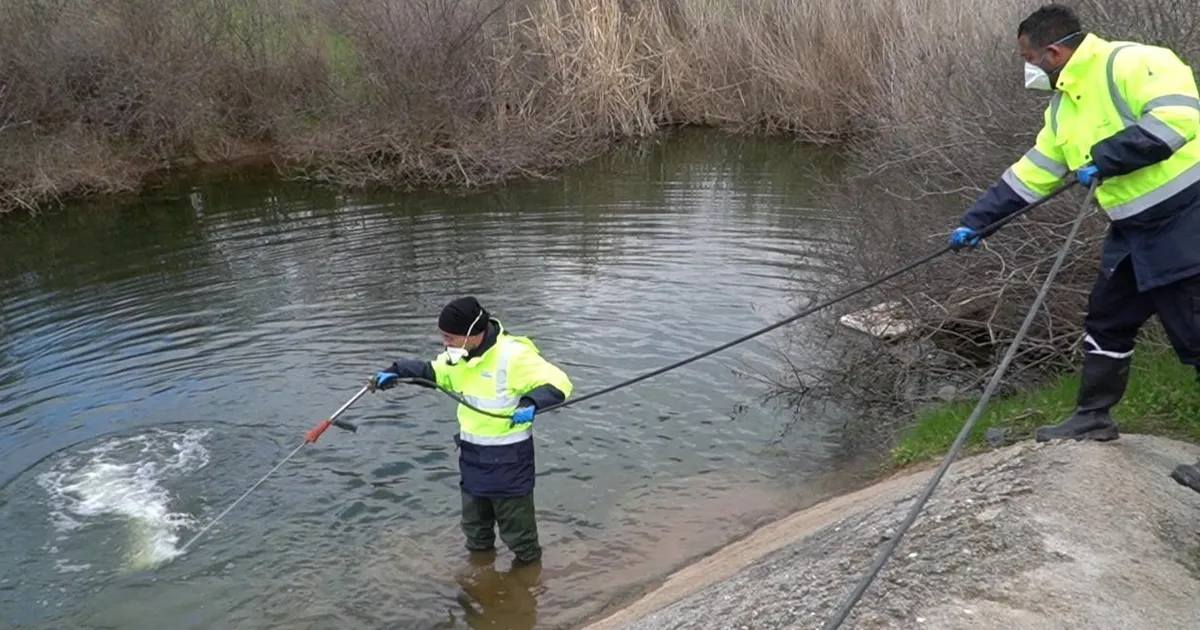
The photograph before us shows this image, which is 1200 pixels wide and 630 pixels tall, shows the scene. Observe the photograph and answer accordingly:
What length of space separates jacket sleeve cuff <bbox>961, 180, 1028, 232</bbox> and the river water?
3.47 meters

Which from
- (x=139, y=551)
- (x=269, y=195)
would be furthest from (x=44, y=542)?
(x=269, y=195)

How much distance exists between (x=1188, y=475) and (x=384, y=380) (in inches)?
187

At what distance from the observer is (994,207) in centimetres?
546

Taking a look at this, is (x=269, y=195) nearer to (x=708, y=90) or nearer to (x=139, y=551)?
(x=708, y=90)

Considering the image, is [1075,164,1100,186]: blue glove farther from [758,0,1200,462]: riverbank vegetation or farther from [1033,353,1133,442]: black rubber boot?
[758,0,1200,462]: riverbank vegetation

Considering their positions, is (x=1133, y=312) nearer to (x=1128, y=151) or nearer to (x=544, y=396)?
(x=1128, y=151)

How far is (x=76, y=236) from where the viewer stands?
18.5 m

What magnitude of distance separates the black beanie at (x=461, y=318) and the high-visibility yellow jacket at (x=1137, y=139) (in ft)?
11.7

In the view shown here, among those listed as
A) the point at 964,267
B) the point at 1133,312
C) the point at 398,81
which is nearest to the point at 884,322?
the point at 964,267

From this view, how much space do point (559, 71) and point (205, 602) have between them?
17.3 m

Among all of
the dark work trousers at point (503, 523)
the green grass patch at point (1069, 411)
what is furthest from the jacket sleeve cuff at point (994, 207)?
the dark work trousers at point (503, 523)

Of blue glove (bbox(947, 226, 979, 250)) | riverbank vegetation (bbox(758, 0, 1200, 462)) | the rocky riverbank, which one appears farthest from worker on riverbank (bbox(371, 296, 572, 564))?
riverbank vegetation (bbox(758, 0, 1200, 462))

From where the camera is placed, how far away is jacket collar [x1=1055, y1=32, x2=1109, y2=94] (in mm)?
4867

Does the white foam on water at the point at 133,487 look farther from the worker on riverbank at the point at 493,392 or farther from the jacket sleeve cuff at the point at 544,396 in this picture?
the jacket sleeve cuff at the point at 544,396
